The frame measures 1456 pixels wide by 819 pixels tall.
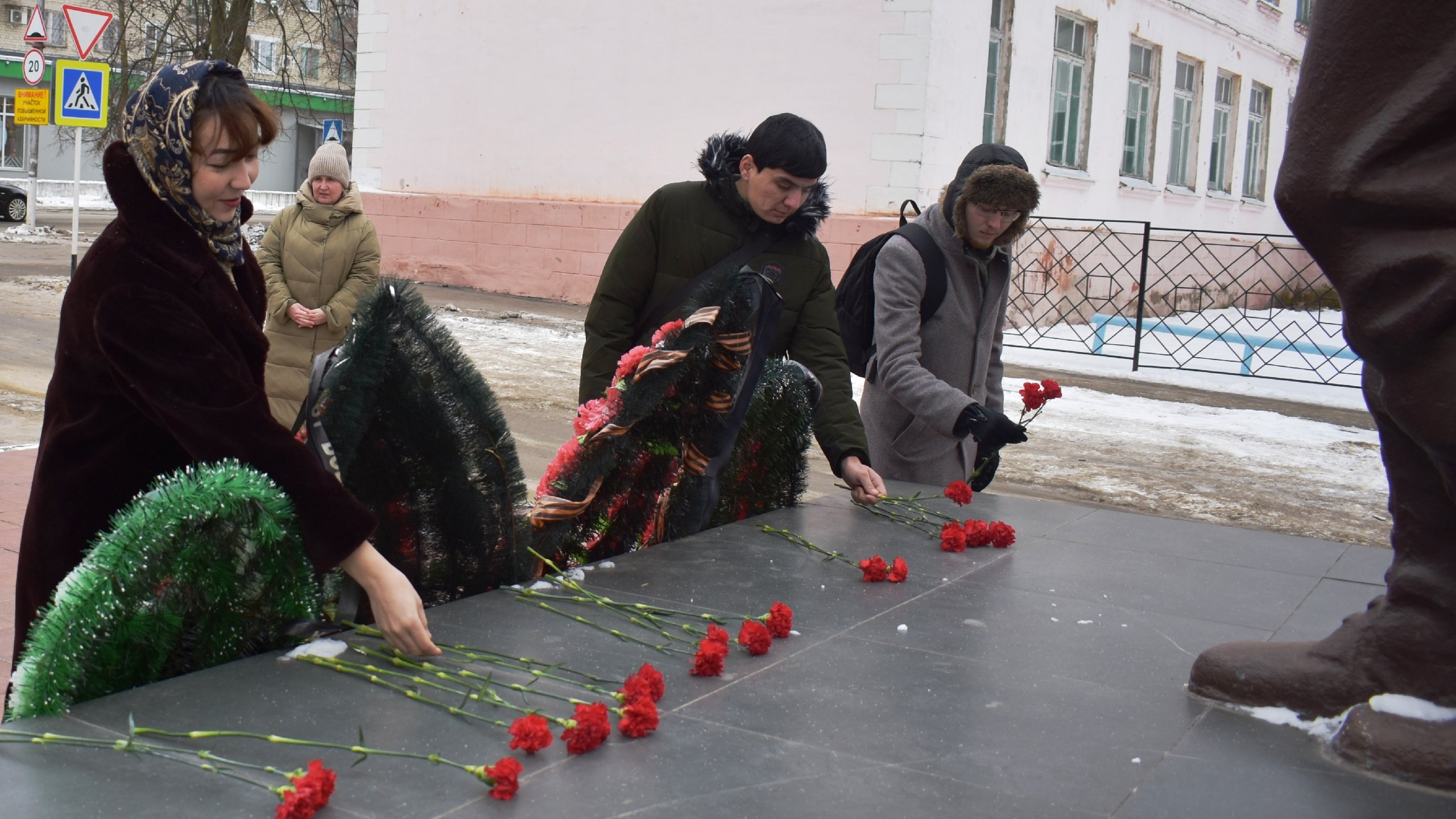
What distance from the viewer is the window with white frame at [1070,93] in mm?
16547

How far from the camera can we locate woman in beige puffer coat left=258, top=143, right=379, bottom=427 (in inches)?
260

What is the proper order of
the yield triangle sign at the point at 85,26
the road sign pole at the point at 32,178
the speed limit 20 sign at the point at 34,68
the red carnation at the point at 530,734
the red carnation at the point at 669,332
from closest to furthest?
the red carnation at the point at 530,734, the red carnation at the point at 669,332, the yield triangle sign at the point at 85,26, the speed limit 20 sign at the point at 34,68, the road sign pole at the point at 32,178

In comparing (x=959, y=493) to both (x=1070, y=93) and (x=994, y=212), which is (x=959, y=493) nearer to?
(x=994, y=212)

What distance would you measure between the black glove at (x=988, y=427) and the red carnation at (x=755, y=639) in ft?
4.16

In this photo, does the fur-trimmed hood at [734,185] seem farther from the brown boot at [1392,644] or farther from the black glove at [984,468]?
the brown boot at [1392,644]

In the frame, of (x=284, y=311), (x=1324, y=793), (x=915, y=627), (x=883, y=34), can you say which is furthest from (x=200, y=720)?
(x=883, y=34)

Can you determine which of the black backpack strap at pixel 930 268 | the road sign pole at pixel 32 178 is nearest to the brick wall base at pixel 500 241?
the road sign pole at pixel 32 178

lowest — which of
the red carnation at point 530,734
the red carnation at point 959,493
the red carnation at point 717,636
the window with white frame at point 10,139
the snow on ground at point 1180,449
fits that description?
the snow on ground at point 1180,449

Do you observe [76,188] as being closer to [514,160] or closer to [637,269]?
[514,160]

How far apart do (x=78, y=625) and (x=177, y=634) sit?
0.19 meters

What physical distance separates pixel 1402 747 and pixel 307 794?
1.60 metres

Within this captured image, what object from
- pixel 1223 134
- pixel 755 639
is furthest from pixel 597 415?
pixel 1223 134

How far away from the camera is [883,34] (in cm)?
1414

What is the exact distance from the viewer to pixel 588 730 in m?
1.91
